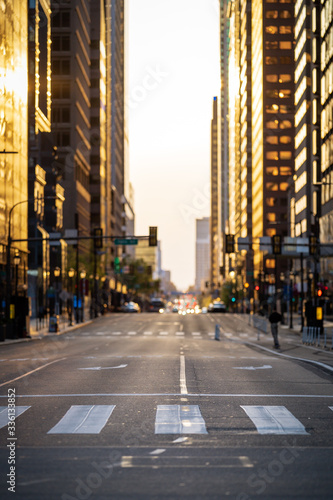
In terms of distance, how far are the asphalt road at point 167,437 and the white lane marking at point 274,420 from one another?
0.02 metres

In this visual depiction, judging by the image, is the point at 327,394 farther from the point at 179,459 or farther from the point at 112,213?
the point at 112,213

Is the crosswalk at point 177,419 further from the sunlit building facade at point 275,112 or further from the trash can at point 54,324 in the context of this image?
the sunlit building facade at point 275,112

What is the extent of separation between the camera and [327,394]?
17.5m

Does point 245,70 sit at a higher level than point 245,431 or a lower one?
higher

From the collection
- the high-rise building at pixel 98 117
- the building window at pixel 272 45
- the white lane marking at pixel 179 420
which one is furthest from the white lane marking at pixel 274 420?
the building window at pixel 272 45

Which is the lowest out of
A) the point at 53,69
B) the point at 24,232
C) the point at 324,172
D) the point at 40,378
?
the point at 40,378

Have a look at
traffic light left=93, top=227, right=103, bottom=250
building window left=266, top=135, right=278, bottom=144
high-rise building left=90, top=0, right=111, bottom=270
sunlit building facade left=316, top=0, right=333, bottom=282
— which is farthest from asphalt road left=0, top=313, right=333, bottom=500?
building window left=266, top=135, right=278, bottom=144

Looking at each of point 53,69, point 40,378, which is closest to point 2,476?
point 40,378

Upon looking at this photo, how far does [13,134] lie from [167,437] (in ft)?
203

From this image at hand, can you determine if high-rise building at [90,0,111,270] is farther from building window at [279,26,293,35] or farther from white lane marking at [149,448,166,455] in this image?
white lane marking at [149,448,166,455]

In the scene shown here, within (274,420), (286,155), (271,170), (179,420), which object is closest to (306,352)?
(274,420)

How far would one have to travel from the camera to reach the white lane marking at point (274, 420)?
12148mm

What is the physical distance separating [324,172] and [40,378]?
2858 inches

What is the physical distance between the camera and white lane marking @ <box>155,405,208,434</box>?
39.8ft
